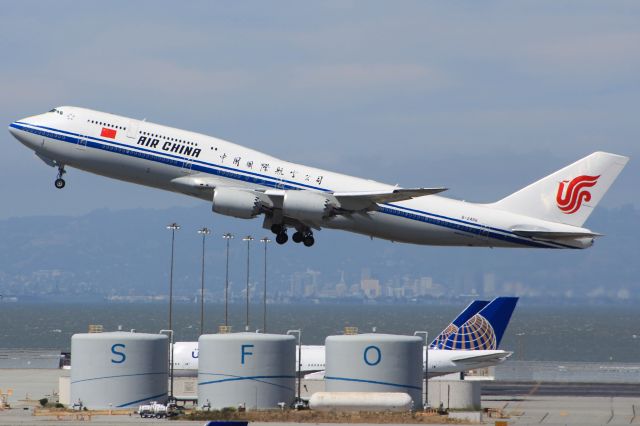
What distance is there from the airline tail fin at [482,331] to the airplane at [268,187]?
846 cm

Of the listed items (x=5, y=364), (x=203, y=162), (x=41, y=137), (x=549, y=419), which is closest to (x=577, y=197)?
(x=549, y=419)

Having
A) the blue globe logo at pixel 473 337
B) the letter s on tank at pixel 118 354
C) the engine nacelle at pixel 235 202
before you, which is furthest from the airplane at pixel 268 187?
the letter s on tank at pixel 118 354

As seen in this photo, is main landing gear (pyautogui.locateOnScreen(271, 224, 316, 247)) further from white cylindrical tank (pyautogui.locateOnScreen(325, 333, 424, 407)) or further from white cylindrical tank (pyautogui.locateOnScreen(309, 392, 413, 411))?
white cylindrical tank (pyautogui.locateOnScreen(309, 392, 413, 411))

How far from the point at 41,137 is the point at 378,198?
2314 centimetres

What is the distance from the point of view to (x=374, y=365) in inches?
3000

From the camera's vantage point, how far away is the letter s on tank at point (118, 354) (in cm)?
7638

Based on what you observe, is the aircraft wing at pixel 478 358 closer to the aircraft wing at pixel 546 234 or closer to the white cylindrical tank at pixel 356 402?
the aircraft wing at pixel 546 234

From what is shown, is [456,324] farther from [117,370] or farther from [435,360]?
[117,370]

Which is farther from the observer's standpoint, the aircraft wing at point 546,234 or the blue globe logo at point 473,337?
the blue globe logo at point 473,337

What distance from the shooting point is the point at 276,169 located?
81625 mm

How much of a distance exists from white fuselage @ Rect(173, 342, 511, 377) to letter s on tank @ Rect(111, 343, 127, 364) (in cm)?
1495

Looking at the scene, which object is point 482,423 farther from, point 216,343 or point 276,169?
point 276,169

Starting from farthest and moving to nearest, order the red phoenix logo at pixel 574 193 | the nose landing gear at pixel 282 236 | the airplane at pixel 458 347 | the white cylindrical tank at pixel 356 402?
the airplane at pixel 458 347 < the red phoenix logo at pixel 574 193 < the nose landing gear at pixel 282 236 < the white cylindrical tank at pixel 356 402

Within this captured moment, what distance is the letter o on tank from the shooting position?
250 ft
